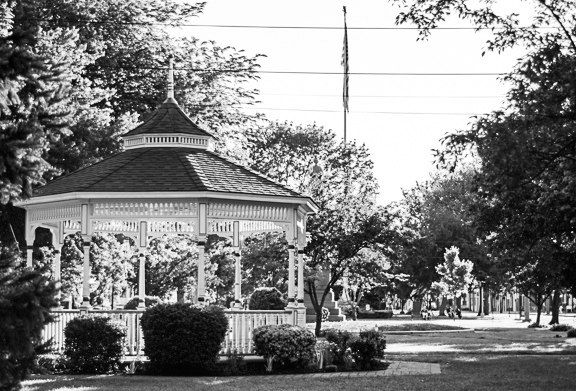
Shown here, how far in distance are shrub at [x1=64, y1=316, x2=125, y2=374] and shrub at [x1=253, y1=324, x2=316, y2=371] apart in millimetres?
3108

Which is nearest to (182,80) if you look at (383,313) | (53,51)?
(53,51)

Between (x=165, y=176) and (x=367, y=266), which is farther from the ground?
(x=165, y=176)

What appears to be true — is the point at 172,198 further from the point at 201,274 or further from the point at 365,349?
the point at 365,349

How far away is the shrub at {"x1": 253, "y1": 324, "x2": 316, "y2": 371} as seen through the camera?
21.9 meters

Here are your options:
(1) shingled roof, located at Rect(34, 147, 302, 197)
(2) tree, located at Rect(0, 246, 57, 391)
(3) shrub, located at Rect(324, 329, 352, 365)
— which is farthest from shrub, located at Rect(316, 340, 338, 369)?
(2) tree, located at Rect(0, 246, 57, 391)

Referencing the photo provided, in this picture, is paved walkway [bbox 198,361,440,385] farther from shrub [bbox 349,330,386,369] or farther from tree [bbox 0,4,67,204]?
tree [bbox 0,4,67,204]

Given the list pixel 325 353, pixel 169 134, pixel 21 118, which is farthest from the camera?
pixel 169 134

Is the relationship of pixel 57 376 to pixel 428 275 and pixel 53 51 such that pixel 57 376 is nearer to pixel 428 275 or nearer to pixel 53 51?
pixel 53 51

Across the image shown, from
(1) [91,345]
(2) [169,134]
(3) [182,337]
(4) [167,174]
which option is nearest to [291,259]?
(4) [167,174]

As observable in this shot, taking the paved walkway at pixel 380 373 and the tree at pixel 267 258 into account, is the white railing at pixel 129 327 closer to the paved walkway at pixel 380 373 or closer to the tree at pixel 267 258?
the paved walkway at pixel 380 373

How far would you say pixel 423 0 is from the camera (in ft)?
70.2

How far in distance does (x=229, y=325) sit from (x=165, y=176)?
3.74 meters

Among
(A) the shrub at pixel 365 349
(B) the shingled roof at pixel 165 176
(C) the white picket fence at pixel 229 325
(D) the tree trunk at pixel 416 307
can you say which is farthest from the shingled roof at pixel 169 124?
(D) the tree trunk at pixel 416 307

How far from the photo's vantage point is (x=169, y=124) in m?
25.0
